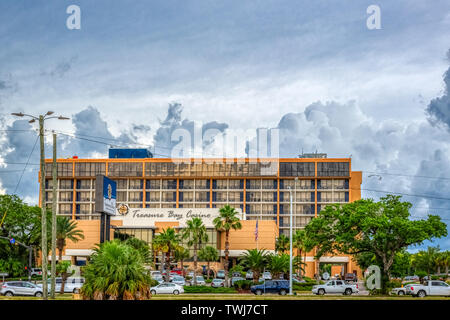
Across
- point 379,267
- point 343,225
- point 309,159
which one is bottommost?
point 379,267

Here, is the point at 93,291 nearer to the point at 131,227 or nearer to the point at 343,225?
the point at 343,225

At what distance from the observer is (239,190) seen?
158 m

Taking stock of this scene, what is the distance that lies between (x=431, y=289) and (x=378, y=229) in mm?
7096

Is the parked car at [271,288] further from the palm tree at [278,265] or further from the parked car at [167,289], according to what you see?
the palm tree at [278,265]

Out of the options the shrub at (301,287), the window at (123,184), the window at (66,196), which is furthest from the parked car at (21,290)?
the window at (66,196)

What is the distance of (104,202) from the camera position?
181ft

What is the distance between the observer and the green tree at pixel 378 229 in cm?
5631

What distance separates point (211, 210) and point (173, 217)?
709 centimetres

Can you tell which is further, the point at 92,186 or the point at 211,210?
the point at 92,186

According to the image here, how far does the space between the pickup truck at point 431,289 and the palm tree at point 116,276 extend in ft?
90.3

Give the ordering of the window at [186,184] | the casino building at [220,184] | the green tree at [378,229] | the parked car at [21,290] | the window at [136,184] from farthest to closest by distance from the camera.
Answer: the window at [136,184] < the window at [186,184] < the casino building at [220,184] < the green tree at [378,229] < the parked car at [21,290]

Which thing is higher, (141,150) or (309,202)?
(141,150)
